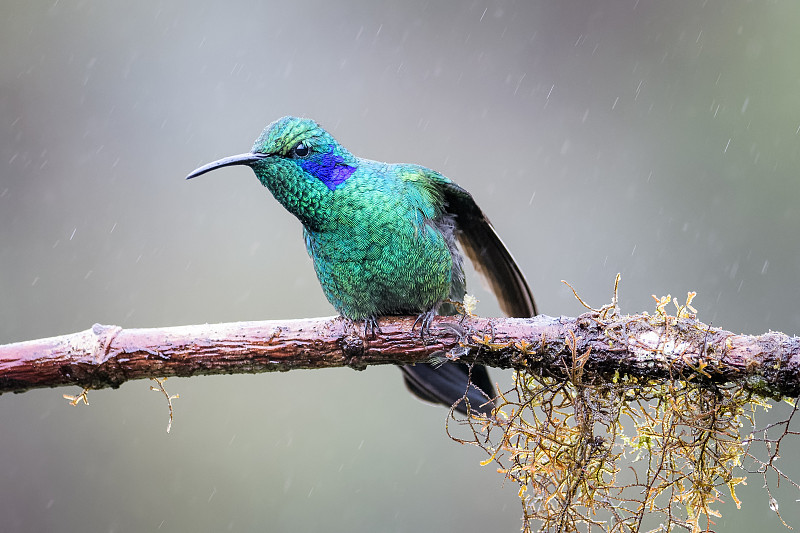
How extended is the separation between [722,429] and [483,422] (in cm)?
74

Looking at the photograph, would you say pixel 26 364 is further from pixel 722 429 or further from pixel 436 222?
pixel 722 429

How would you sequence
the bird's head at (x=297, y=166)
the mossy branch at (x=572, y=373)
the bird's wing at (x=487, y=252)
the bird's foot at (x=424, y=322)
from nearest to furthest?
1. the mossy branch at (x=572, y=373)
2. the bird's foot at (x=424, y=322)
3. the bird's head at (x=297, y=166)
4. the bird's wing at (x=487, y=252)

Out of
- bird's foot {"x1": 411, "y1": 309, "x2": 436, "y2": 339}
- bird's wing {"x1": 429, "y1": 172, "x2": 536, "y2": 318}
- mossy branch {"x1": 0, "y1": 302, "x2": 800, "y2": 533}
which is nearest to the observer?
mossy branch {"x1": 0, "y1": 302, "x2": 800, "y2": 533}

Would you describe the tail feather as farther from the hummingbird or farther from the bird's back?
the bird's back

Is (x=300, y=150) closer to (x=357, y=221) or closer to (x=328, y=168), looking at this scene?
(x=328, y=168)

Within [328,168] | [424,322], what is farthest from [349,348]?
[328,168]

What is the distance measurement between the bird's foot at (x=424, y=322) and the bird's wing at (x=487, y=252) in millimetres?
507

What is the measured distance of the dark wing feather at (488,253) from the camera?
302 centimetres

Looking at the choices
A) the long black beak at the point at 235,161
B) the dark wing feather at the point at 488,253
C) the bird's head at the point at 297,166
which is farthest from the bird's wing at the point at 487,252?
the long black beak at the point at 235,161

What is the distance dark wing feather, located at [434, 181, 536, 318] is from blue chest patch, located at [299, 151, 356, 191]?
39 cm

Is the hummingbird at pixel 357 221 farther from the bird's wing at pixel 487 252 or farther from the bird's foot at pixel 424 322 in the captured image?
the bird's wing at pixel 487 252

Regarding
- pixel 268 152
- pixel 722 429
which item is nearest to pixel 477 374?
pixel 722 429

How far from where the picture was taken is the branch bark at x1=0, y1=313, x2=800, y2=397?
7.39 ft

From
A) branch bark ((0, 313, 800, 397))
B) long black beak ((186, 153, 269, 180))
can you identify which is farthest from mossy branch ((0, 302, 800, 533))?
long black beak ((186, 153, 269, 180))
